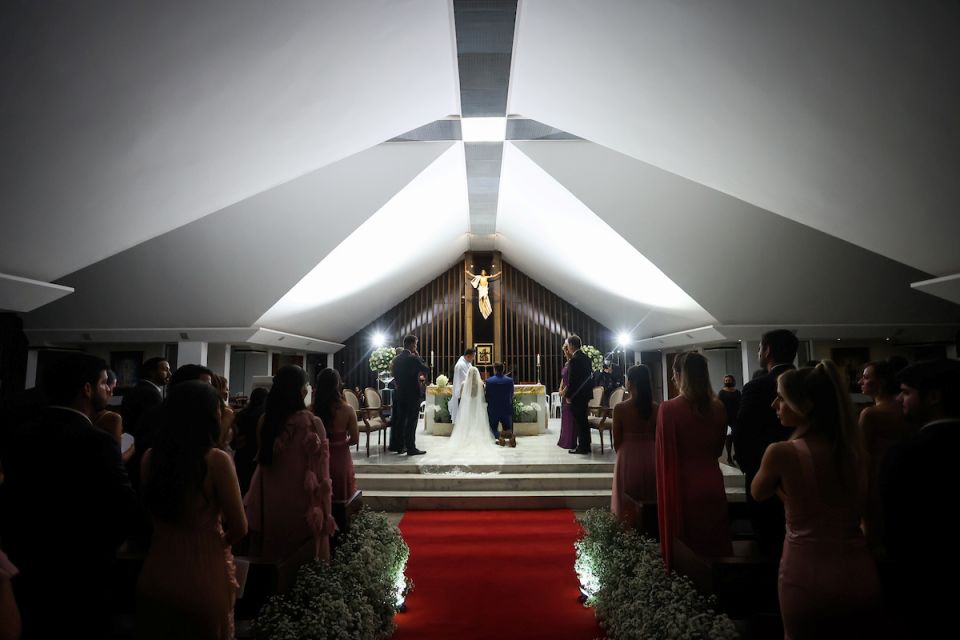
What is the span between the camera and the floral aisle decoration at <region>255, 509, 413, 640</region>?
217 cm

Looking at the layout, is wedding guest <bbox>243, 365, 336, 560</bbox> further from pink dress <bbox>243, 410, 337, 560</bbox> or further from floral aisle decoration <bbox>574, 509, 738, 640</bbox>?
floral aisle decoration <bbox>574, 509, 738, 640</bbox>

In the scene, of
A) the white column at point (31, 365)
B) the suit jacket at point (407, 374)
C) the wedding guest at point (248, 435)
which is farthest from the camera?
the white column at point (31, 365)

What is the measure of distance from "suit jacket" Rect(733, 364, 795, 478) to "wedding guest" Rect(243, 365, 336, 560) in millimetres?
2197

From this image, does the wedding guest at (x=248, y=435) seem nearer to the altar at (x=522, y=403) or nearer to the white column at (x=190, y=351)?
the altar at (x=522, y=403)

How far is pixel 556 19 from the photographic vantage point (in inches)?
163

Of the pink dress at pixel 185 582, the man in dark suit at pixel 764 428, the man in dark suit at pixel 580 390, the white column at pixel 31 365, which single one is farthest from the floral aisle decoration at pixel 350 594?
the white column at pixel 31 365

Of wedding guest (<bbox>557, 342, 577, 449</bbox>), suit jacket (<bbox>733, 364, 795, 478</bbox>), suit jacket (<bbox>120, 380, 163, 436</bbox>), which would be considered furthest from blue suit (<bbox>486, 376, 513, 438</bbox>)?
suit jacket (<bbox>733, 364, 795, 478</bbox>)

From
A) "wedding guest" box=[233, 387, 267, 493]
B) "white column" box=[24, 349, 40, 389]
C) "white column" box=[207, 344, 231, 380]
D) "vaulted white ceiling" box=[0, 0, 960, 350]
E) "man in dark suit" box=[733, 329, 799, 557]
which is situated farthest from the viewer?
"white column" box=[207, 344, 231, 380]

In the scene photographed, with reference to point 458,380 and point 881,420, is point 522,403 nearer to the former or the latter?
point 458,380

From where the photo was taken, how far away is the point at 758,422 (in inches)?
110

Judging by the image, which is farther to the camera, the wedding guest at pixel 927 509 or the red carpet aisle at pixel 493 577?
the red carpet aisle at pixel 493 577

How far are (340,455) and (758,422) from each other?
2594 mm

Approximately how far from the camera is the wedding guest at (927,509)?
148cm

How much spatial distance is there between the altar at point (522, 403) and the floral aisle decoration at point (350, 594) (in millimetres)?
6272
